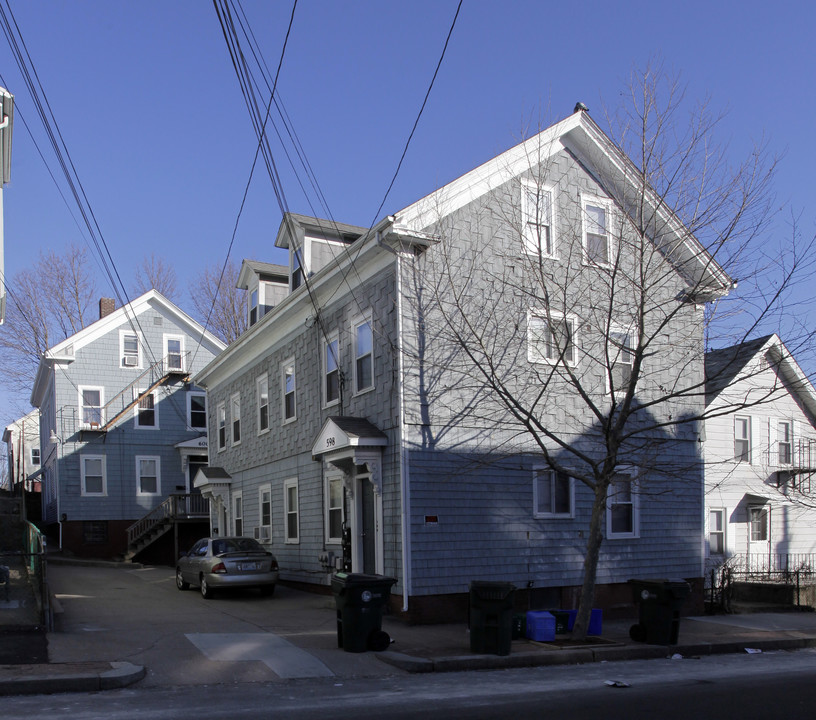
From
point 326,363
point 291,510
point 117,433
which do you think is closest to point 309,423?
point 326,363

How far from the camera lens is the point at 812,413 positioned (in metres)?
24.8

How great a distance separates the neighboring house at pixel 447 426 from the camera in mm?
14633

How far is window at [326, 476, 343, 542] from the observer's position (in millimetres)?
17297

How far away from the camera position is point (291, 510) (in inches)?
797

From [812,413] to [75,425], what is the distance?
87.7ft

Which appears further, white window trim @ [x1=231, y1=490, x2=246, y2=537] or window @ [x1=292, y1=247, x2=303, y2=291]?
white window trim @ [x1=231, y1=490, x2=246, y2=537]

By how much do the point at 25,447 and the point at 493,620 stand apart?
47840 millimetres

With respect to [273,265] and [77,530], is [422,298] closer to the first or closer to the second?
[273,265]

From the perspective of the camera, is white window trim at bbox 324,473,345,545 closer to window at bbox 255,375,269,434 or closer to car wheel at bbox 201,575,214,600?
car wheel at bbox 201,575,214,600

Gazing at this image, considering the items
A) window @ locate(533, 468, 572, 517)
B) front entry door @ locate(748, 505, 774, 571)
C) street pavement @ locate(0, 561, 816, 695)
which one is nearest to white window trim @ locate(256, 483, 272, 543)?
street pavement @ locate(0, 561, 816, 695)

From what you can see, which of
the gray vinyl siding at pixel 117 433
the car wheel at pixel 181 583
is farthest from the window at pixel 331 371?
the gray vinyl siding at pixel 117 433

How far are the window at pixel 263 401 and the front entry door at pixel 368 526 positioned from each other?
20.9 feet

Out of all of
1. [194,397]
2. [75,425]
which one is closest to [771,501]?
[194,397]

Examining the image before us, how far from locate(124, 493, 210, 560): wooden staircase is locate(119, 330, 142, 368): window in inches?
256
